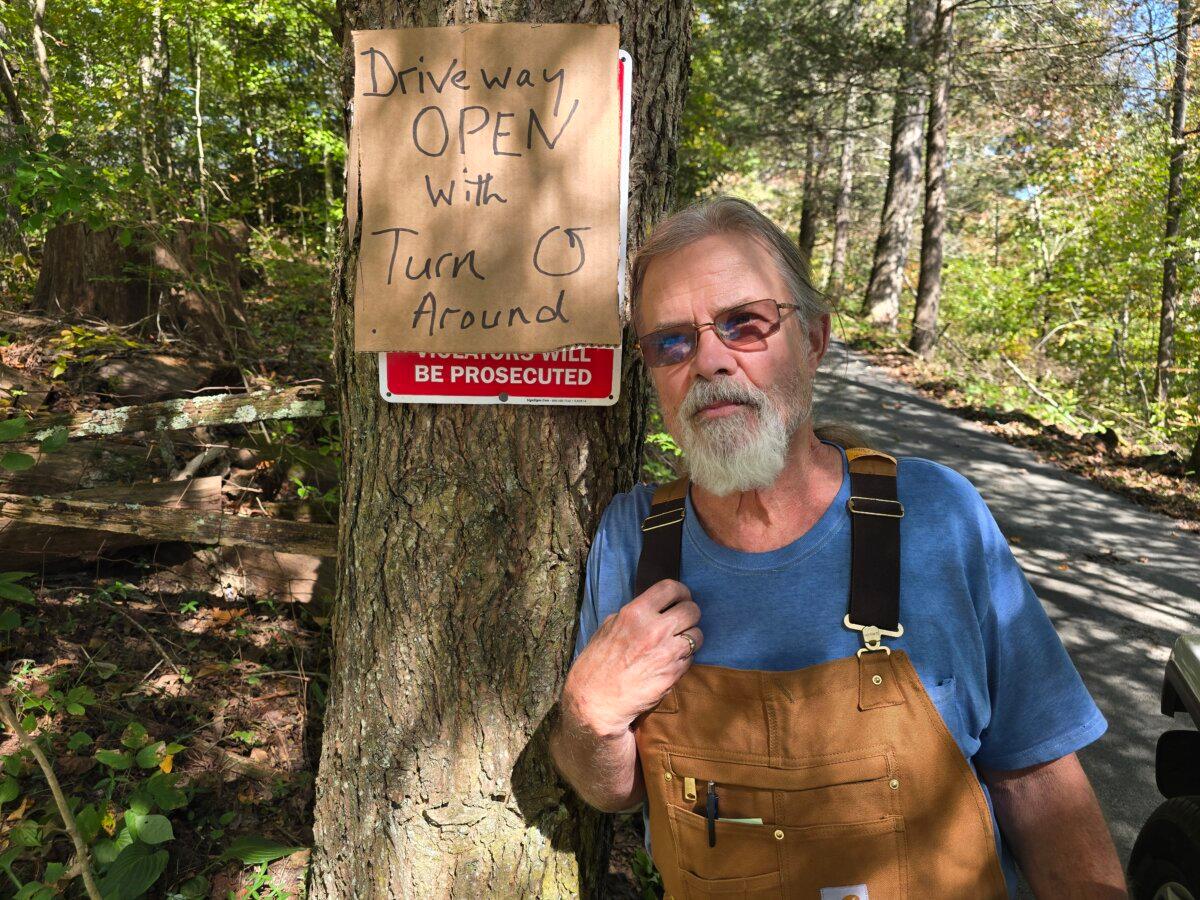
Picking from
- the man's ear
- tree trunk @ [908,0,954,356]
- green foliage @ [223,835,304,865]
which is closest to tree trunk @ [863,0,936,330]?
tree trunk @ [908,0,954,356]

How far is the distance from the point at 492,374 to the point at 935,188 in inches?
538

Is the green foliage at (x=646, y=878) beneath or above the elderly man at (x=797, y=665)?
beneath

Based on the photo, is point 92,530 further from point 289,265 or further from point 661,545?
point 289,265

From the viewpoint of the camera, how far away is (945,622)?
1402 mm

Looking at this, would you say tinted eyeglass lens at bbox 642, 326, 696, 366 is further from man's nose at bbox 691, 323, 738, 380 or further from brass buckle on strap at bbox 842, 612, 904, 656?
brass buckle on strap at bbox 842, 612, 904, 656

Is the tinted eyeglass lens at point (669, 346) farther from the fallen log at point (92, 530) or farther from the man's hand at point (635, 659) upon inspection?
the fallen log at point (92, 530)

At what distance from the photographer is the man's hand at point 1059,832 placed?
136 centimetres

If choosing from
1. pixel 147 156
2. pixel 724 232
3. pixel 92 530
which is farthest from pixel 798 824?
pixel 147 156

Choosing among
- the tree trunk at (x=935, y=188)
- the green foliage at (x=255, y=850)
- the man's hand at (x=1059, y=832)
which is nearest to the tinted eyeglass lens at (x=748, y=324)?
the man's hand at (x=1059, y=832)

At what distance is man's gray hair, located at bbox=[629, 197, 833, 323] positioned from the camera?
1.63 m

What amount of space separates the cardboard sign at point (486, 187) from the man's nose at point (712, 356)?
189mm

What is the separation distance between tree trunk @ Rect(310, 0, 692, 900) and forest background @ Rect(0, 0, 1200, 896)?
1.89 feet

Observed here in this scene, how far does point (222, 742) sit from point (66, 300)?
4.28m

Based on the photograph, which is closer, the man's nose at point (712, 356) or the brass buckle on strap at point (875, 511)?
the brass buckle on strap at point (875, 511)
